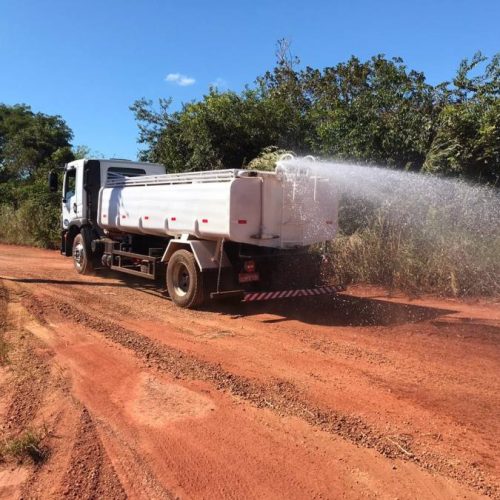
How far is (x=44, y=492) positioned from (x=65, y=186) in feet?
37.2

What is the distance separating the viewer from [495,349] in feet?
20.9

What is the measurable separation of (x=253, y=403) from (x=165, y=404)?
0.79 m

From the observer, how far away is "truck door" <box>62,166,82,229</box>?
12797 mm

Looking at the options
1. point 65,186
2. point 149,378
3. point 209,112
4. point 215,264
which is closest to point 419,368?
point 149,378

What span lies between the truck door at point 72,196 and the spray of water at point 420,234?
20.5 ft

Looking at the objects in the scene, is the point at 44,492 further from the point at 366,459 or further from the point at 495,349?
the point at 495,349

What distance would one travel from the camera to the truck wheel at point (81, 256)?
1251 centimetres

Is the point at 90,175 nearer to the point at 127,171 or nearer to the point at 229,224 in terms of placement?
the point at 127,171

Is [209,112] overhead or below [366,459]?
overhead

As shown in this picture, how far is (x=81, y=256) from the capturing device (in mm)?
12836

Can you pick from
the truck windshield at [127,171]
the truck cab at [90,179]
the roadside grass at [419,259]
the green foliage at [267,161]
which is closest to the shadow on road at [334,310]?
the roadside grass at [419,259]

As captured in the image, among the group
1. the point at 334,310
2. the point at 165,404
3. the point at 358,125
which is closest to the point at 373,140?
the point at 358,125

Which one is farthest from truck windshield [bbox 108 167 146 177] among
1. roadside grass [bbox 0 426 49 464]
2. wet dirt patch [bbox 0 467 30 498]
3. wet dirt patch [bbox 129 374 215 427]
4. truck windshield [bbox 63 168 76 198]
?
wet dirt patch [bbox 0 467 30 498]

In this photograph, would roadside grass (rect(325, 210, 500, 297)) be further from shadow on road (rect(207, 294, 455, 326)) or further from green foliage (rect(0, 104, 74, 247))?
green foliage (rect(0, 104, 74, 247))
